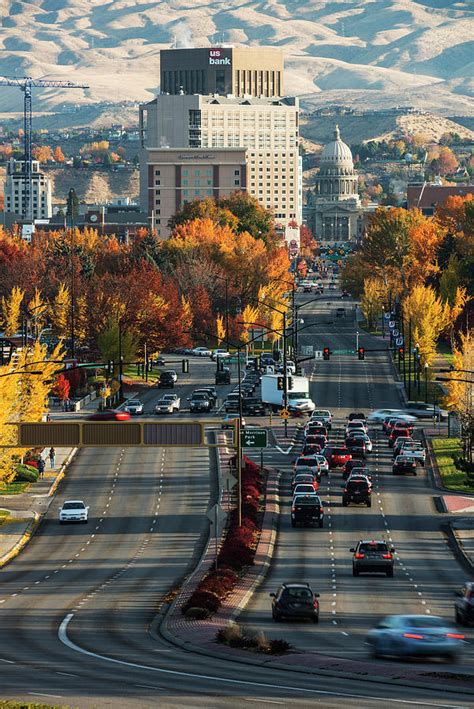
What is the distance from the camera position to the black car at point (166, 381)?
5876 inches

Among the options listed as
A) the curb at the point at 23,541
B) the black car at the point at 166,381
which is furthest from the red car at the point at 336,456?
the black car at the point at 166,381

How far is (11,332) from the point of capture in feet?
551

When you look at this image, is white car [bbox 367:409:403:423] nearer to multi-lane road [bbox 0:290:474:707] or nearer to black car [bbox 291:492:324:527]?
multi-lane road [bbox 0:290:474:707]

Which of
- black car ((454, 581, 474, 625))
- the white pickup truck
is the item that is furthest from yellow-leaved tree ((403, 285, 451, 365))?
black car ((454, 581, 474, 625))

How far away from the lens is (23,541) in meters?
84.6

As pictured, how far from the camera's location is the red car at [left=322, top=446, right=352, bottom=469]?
348 feet

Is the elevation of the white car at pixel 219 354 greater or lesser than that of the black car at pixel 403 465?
lesser

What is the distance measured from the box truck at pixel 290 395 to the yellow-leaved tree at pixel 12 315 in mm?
39311

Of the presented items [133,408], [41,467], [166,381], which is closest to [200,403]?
[133,408]

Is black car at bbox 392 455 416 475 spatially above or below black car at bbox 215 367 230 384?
above

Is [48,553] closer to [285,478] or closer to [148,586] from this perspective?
[148,586]

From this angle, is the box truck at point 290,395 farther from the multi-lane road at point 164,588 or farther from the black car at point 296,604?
the black car at point 296,604

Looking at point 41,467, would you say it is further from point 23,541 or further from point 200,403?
point 200,403

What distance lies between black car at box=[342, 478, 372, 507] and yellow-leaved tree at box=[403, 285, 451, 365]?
5976cm
